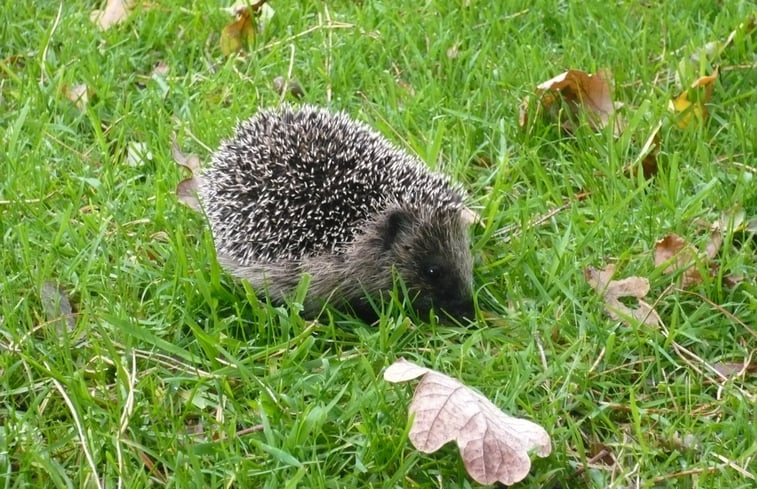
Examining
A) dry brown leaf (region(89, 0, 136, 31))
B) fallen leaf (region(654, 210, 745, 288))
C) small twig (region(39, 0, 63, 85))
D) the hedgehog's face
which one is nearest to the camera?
fallen leaf (region(654, 210, 745, 288))

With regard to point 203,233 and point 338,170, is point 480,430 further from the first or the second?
point 203,233

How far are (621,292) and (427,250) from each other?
2.92 ft

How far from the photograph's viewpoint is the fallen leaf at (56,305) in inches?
168

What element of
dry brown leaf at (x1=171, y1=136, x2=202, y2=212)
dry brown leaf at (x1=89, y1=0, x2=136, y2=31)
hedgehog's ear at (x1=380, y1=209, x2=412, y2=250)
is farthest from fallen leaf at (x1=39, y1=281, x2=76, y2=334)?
dry brown leaf at (x1=89, y1=0, x2=136, y2=31)

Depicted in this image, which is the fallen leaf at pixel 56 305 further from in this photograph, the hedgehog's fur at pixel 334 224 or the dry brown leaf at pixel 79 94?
the dry brown leaf at pixel 79 94

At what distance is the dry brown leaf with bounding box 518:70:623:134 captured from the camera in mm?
5551

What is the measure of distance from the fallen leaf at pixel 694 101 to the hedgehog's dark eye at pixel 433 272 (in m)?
1.79

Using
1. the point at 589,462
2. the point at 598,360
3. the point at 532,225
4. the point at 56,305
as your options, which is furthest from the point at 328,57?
the point at 589,462

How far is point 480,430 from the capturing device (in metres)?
3.46

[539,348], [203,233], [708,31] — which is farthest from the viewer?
[708,31]

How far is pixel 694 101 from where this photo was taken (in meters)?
5.48

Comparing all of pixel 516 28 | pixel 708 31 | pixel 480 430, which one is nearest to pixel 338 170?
pixel 480 430

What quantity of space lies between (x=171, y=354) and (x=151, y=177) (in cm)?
156

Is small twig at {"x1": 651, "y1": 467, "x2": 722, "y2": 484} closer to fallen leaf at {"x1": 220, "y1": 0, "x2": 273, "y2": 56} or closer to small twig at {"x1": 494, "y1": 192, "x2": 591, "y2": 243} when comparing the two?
small twig at {"x1": 494, "y1": 192, "x2": 591, "y2": 243}
